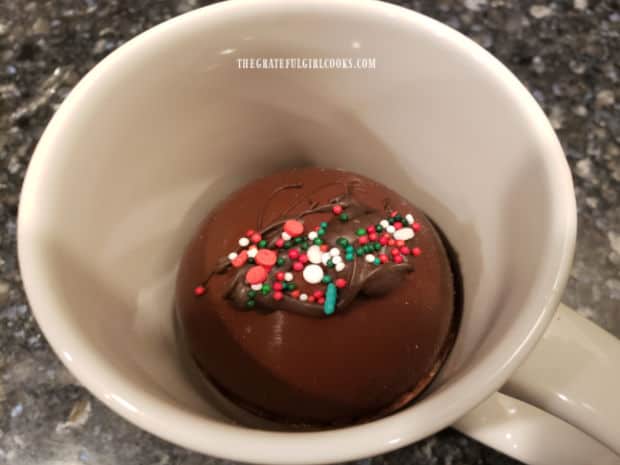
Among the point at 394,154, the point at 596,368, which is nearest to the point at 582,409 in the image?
the point at 596,368

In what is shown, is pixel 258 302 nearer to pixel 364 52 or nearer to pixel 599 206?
pixel 364 52

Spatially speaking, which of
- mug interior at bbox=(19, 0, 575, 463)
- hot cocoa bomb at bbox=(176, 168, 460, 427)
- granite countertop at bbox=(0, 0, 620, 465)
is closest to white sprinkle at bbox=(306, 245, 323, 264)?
hot cocoa bomb at bbox=(176, 168, 460, 427)

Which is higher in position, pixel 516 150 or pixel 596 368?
pixel 516 150

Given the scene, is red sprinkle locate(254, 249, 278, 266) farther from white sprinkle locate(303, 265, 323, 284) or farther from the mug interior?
the mug interior

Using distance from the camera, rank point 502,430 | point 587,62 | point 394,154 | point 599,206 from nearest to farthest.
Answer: point 502,430 → point 394,154 → point 599,206 → point 587,62

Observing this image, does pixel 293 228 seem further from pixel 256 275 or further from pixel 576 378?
pixel 576 378

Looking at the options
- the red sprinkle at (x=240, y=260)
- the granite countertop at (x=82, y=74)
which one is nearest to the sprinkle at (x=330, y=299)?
the red sprinkle at (x=240, y=260)
